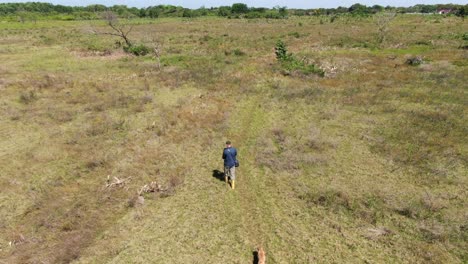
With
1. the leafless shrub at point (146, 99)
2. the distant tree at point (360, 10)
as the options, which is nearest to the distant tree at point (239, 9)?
the distant tree at point (360, 10)

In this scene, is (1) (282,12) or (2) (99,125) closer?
(2) (99,125)

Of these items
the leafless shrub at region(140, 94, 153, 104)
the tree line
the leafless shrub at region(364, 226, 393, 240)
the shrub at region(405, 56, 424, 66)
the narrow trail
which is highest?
the tree line

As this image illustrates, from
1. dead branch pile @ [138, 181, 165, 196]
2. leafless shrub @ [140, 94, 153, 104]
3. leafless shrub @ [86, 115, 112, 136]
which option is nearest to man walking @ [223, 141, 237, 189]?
dead branch pile @ [138, 181, 165, 196]

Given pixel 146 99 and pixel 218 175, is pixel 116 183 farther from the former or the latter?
pixel 146 99

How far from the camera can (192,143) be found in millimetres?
21156

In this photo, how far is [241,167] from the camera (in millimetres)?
18297

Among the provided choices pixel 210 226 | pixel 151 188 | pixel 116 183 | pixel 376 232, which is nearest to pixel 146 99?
pixel 116 183

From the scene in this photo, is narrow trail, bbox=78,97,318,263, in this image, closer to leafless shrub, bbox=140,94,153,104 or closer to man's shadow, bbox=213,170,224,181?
man's shadow, bbox=213,170,224,181

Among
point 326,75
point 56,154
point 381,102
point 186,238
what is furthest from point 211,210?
point 326,75

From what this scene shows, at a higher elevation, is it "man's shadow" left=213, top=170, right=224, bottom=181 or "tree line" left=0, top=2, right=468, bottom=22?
"tree line" left=0, top=2, right=468, bottom=22

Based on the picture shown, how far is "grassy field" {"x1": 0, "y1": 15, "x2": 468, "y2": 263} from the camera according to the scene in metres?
12.7

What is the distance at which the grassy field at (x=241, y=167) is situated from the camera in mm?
12711

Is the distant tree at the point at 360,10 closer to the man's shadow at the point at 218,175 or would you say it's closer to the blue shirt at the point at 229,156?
the man's shadow at the point at 218,175

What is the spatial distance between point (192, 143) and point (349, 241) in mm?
11202
